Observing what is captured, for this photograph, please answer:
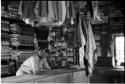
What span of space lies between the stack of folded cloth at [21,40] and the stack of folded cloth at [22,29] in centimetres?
9

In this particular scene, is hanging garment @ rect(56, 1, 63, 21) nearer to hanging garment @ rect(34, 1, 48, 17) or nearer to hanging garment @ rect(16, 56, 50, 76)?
hanging garment @ rect(34, 1, 48, 17)

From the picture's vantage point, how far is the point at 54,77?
3.21m

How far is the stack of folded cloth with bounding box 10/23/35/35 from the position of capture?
4582 mm

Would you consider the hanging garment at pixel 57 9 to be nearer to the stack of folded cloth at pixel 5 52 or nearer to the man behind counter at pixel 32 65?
the man behind counter at pixel 32 65

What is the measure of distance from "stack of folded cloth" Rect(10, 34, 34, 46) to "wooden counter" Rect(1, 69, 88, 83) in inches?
45.9

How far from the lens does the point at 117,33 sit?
286 inches

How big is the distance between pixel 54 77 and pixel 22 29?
193 centimetres

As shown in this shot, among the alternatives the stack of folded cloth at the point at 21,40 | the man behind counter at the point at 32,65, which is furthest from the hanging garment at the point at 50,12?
the stack of folded cloth at the point at 21,40

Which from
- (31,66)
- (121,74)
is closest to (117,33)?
(121,74)

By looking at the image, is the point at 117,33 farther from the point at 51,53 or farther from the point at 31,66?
the point at 31,66

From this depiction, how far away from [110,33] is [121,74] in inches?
55.6

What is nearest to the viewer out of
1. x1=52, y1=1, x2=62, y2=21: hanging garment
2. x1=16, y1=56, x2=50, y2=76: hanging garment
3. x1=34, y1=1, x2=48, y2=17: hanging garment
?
x1=34, y1=1, x2=48, y2=17: hanging garment

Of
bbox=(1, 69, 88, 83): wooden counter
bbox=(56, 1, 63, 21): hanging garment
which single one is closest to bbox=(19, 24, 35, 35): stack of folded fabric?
bbox=(1, 69, 88, 83): wooden counter

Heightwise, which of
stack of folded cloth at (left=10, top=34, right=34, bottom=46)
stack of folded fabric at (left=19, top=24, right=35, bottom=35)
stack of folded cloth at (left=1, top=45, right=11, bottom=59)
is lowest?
stack of folded cloth at (left=1, top=45, right=11, bottom=59)
